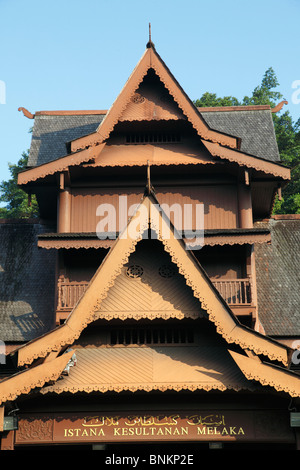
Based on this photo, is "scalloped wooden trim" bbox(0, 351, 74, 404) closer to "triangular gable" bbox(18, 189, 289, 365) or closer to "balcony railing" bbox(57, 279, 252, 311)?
"triangular gable" bbox(18, 189, 289, 365)

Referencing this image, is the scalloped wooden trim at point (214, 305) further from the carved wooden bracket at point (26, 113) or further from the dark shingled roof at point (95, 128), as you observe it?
the carved wooden bracket at point (26, 113)

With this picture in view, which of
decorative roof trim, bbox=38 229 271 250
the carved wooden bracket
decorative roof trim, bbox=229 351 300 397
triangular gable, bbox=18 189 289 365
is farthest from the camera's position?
the carved wooden bracket

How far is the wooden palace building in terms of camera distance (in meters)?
16.7

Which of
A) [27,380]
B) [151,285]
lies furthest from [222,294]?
[27,380]

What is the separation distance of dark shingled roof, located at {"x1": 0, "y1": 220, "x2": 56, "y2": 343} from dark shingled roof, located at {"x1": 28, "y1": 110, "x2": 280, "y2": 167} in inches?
108

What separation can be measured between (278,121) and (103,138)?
50.1 metres

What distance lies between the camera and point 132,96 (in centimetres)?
2417

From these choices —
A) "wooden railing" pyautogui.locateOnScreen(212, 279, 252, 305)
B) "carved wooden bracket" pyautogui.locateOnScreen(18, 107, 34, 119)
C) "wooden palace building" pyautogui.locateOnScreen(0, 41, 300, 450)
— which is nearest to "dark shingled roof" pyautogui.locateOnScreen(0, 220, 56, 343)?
"wooden palace building" pyautogui.locateOnScreen(0, 41, 300, 450)

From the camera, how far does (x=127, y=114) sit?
2431 centimetres

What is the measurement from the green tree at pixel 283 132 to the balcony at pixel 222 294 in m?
22.2

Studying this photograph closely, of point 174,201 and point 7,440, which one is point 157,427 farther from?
point 174,201

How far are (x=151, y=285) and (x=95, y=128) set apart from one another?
1181cm
